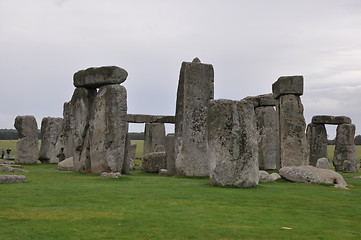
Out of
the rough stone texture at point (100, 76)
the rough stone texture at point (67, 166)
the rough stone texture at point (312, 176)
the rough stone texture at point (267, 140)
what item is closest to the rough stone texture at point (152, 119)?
the rough stone texture at point (267, 140)

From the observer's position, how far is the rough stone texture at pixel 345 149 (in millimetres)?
25734

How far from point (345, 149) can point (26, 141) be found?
55.8 feet

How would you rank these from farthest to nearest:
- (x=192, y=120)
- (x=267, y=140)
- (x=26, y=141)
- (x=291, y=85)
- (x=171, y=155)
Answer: (x=26, y=141) < (x=267, y=140) < (x=291, y=85) < (x=171, y=155) < (x=192, y=120)

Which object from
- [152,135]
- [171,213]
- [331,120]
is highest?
[331,120]

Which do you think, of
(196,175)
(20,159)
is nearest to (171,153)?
(196,175)

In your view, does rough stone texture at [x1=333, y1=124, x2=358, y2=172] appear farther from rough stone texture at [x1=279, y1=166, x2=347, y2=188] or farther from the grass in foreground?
the grass in foreground

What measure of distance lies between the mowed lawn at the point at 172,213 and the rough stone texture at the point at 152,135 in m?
19.5

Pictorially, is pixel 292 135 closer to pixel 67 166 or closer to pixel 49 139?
pixel 67 166

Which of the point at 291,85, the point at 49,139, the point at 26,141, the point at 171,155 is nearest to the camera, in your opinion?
the point at 171,155

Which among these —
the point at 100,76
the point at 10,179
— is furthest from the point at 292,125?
the point at 10,179

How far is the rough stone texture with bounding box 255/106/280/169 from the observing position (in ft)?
75.9

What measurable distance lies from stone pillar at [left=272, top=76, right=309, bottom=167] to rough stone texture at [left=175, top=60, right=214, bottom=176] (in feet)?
12.9

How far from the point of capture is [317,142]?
2744 cm

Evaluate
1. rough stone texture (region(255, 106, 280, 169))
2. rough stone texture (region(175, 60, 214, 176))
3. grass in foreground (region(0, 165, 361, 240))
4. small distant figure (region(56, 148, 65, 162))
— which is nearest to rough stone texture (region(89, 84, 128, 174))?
rough stone texture (region(175, 60, 214, 176))
